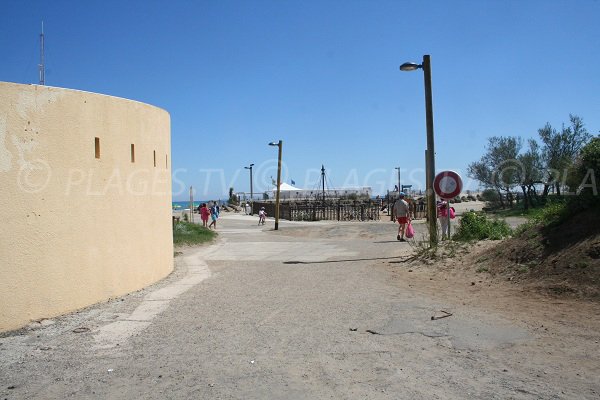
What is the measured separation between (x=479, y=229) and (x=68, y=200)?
29.4 ft

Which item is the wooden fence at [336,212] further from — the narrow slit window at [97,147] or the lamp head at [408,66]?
the narrow slit window at [97,147]

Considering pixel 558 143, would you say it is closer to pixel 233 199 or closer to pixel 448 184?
pixel 448 184

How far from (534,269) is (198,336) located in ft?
17.3

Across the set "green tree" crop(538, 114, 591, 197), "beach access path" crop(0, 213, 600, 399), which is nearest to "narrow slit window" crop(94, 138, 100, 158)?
"beach access path" crop(0, 213, 600, 399)

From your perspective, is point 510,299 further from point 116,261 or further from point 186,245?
point 186,245

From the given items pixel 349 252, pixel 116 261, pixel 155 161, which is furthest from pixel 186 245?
pixel 116 261

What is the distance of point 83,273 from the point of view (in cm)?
755

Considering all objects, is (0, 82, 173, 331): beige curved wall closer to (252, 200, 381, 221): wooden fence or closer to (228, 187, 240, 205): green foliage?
(252, 200, 381, 221): wooden fence

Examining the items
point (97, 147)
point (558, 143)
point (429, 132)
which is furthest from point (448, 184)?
point (558, 143)

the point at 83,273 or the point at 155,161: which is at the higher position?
the point at 155,161

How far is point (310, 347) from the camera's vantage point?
18.4ft

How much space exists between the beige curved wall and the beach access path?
394mm

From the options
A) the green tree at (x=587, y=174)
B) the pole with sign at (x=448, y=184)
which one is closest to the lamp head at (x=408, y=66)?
the pole with sign at (x=448, y=184)

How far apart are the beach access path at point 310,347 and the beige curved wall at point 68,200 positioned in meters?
0.39
